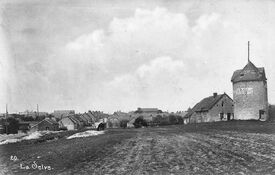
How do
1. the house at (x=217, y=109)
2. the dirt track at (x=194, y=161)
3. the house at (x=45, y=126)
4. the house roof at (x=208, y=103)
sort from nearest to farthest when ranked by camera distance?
1. the dirt track at (x=194, y=161)
2. the house at (x=217, y=109)
3. the house roof at (x=208, y=103)
4. the house at (x=45, y=126)

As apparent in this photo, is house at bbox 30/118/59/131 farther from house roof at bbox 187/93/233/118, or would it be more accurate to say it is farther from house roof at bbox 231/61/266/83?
house roof at bbox 231/61/266/83

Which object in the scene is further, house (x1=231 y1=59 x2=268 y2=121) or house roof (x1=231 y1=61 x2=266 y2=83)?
house roof (x1=231 y1=61 x2=266 y2=83)

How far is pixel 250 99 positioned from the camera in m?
41.9

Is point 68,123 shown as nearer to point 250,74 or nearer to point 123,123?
point 123,123

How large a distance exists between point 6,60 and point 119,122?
226 ft

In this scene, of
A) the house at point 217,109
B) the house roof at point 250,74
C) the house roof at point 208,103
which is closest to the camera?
the house roof at point 250,74

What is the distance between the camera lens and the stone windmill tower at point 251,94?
135 feet

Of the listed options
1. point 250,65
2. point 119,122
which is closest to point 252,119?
Result: point 250,65

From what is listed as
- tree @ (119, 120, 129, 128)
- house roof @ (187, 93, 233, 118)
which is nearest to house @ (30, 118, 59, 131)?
tree @ (119, 120, 129, 128)

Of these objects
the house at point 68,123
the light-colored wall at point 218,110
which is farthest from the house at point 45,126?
the light-colored wall at point 218,110

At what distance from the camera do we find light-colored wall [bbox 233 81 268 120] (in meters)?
41.3

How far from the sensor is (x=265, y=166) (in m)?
11.5

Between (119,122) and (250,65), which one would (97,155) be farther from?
(119,122)

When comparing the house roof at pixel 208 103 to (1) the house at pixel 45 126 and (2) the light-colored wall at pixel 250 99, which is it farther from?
(1) the house at pixel 45 126
